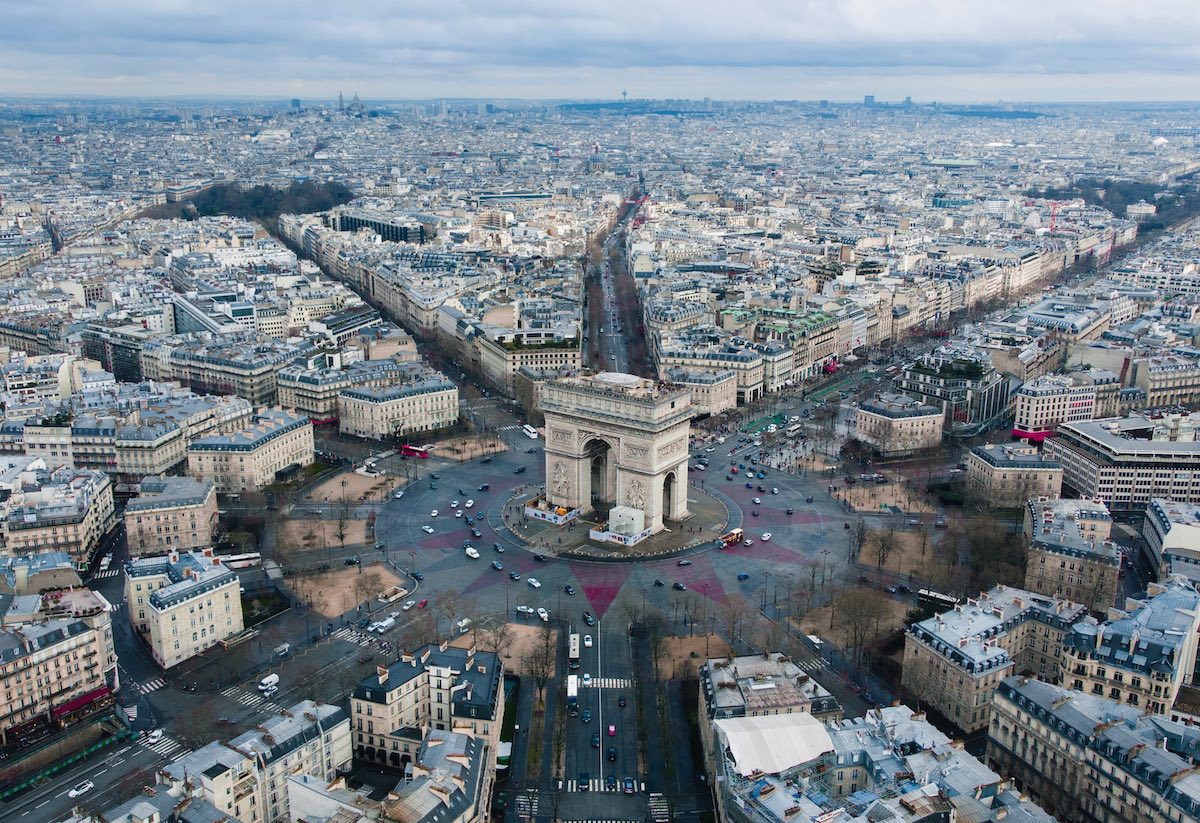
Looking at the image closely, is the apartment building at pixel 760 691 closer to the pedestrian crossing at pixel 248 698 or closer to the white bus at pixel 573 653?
the white bus at pixel 573 653

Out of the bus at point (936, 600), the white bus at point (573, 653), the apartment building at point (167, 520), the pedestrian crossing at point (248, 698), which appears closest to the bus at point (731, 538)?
the bus at point (936, 600)

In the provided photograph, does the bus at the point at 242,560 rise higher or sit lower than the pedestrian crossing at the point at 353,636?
higher

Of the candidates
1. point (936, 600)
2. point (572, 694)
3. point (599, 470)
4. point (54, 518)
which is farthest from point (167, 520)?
point (936, 600)

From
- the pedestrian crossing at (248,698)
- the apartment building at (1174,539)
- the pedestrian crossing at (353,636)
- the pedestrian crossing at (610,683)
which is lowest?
the pedestrian crossing at (610,683)

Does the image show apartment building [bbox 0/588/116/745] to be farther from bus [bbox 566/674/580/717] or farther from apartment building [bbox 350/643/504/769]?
bus [bbox 566/674/580/717]

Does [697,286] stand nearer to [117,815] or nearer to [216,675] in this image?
[216,675]

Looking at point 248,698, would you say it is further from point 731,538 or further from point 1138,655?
point 1138,655

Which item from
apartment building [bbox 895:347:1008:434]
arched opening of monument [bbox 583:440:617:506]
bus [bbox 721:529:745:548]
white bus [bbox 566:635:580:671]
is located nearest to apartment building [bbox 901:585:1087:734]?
white bus [bbox 566:635:580:671]
